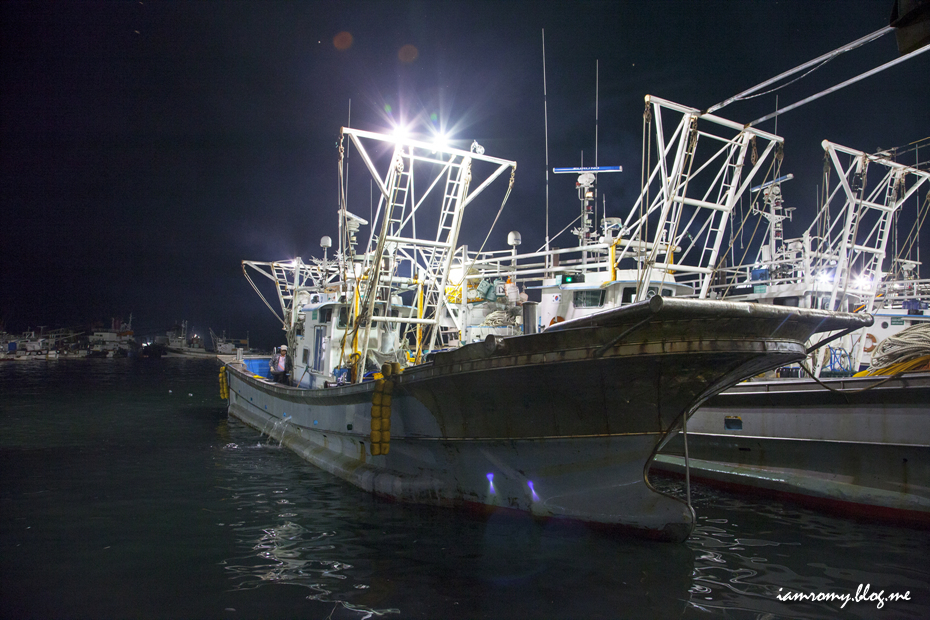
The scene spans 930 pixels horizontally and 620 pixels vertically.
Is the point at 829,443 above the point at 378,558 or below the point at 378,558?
above

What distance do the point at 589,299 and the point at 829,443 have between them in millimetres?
7104

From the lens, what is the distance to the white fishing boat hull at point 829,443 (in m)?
8.27

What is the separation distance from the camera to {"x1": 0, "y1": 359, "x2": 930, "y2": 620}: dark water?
500 centimetres

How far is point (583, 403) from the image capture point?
680cm

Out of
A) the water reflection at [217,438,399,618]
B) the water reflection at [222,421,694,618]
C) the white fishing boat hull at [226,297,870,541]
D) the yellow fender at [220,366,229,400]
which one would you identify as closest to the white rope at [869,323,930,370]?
the white fishing boat hull at [226,297,870,541]

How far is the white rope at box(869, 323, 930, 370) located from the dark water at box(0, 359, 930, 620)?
335cm

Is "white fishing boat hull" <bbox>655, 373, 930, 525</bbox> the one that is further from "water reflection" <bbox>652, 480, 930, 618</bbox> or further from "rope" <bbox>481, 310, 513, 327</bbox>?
"rope" <bbox>481, 310, 513, 327</bbox>

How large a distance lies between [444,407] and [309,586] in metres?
3.24

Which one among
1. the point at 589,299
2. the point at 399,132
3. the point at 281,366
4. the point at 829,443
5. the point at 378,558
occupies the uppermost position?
the point at 399,132

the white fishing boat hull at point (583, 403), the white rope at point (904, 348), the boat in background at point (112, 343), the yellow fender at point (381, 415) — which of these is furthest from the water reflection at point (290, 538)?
the boat in background at point (112, 343)

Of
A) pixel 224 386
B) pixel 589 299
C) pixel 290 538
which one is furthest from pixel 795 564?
pixel 224 386

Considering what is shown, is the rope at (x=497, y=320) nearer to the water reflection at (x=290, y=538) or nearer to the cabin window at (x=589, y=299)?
the cabin window at (x=589, y=299)

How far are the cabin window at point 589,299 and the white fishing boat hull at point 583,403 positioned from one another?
7938 millimetres

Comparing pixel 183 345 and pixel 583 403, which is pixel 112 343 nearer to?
pixel 183 345
